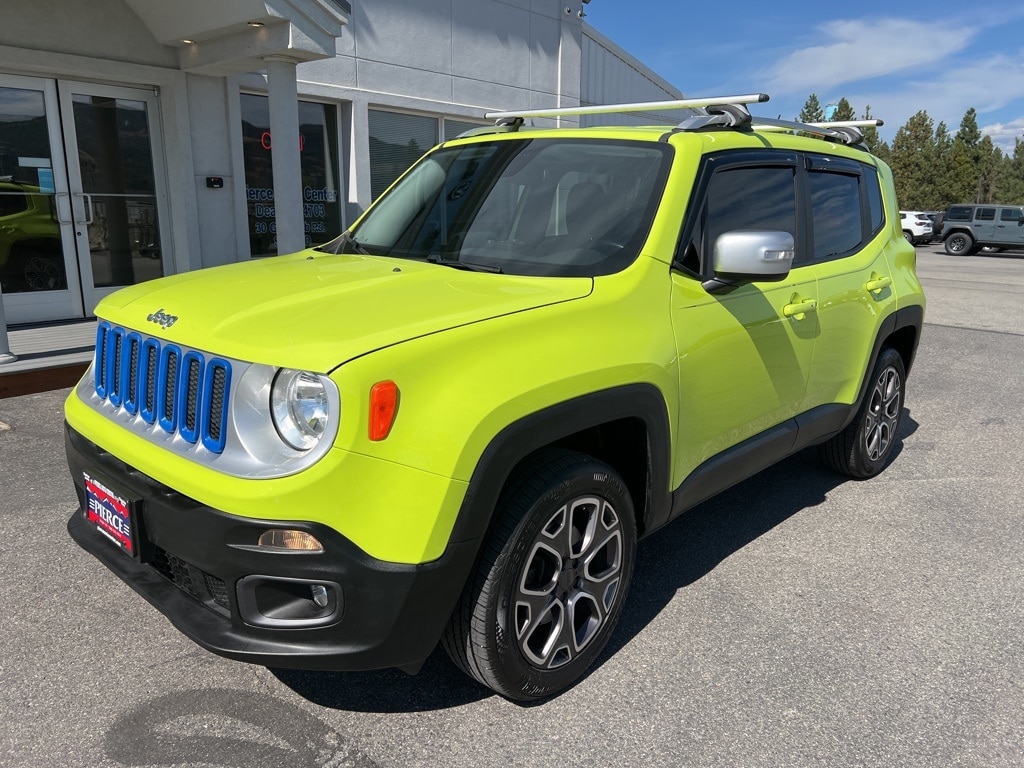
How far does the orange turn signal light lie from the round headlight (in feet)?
0.45

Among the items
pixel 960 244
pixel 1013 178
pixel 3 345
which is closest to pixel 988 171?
pixel 1013 178

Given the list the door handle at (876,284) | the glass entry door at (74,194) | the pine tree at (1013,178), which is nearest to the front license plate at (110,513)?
the door handle at (876,284)

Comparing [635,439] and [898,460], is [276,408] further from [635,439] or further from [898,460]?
[898,460]

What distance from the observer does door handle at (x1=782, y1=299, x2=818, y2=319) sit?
11.6 ft

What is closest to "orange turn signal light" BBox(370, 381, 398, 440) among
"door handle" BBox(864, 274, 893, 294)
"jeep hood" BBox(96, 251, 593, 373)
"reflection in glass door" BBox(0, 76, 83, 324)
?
"jeep hood" BBox(96, 251, 593, 373)

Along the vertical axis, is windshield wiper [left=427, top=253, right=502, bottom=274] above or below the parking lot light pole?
above

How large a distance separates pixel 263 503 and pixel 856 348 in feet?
10.9

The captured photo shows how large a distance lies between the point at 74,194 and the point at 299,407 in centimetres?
767

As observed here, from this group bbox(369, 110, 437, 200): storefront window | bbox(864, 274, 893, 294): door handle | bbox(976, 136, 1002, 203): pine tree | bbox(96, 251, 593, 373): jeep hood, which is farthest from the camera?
bbox(976, 136, 1002, 203): pine tree

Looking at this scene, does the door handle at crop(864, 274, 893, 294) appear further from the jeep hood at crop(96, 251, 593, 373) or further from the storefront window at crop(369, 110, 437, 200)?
the storefront window at crop(369, 110, 437, 200)

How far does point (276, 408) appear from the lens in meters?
2.20

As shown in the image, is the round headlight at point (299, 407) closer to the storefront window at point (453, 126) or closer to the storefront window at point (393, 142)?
the storefront window at point (393, 142)

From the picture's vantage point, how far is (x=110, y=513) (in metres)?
2.58

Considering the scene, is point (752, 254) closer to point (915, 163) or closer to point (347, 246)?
point (347, 246)
